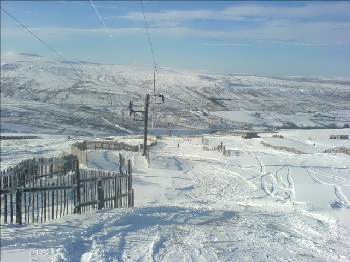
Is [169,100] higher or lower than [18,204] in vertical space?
higher

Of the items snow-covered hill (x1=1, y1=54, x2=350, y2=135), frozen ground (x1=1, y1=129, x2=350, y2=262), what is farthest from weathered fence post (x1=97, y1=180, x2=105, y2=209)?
snow-covered hill (x1=1, y1=54, x2=350, y2=135)

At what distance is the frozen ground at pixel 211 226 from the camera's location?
10551 millimetres

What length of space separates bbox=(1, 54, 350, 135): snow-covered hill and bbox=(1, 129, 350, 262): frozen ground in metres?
3.28

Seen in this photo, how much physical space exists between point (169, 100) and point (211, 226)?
91.8 ft

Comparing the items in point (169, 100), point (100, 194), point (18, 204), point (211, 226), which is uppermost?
point (169, 100)

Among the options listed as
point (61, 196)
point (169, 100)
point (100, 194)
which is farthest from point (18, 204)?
point (169, 100)

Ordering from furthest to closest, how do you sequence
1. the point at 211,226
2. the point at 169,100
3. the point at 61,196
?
the point at 169,100
the point at 61,196
the point at 211,226

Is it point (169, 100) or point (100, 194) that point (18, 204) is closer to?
point (100, 194)

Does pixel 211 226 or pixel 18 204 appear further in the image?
pixel 211 226

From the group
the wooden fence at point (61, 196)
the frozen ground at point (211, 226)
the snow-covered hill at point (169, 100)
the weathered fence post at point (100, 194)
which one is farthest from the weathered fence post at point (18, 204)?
the snow-covered hill at point (169, 100)

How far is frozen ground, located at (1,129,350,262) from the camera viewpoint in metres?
10.6

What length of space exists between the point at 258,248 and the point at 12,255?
487cm

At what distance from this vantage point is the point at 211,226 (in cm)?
1347

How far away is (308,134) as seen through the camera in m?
45.0
